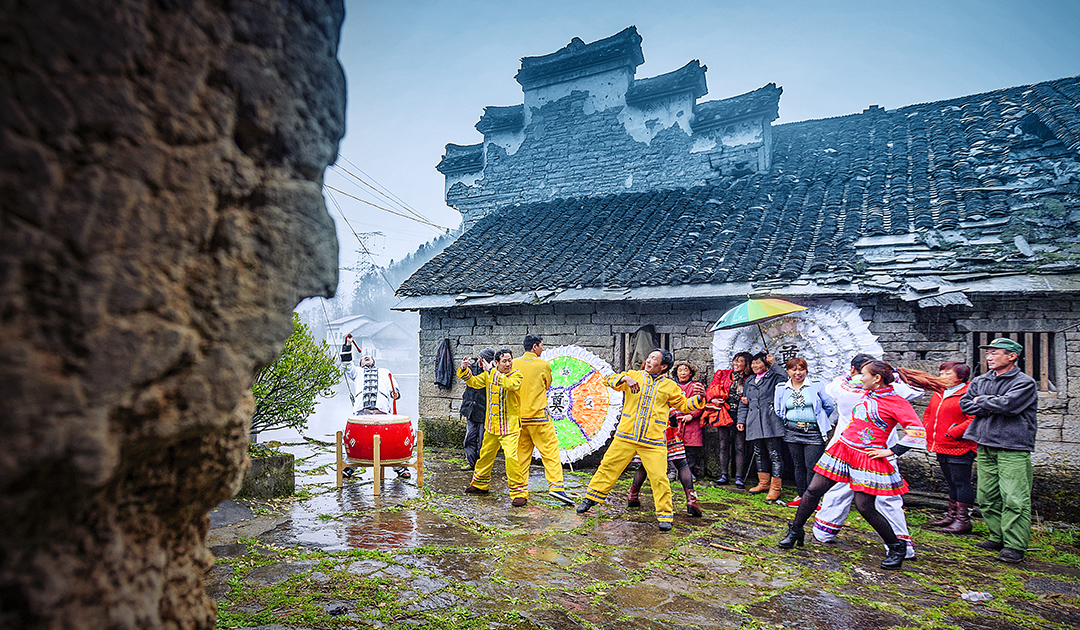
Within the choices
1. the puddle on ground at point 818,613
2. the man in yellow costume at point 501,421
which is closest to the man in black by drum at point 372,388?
the man in yellow costume at point 501,421

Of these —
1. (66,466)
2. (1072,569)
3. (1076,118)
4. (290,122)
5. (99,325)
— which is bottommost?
(1072,569)

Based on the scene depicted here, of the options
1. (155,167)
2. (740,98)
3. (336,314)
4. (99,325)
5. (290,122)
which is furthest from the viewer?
(336,314)

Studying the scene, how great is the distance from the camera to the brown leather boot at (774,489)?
7.26 meters

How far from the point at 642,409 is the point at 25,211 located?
5461mm

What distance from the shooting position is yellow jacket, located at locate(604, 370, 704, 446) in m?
6.12

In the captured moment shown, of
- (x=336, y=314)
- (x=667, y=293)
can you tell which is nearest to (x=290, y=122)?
(x=667, y=293)

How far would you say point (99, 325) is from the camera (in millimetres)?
1351

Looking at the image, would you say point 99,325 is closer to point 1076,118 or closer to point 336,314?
point 1076,118

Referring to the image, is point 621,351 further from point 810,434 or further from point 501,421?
point 810,434

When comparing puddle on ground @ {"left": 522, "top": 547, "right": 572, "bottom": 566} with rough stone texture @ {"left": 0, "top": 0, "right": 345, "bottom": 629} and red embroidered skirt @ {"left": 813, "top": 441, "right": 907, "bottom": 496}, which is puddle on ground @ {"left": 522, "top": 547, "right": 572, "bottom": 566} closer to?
red embroidered skirt @ {"left": 813, "top": 441, "right": 907, "bottom": 496}

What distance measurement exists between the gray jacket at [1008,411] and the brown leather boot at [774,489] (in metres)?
2.27

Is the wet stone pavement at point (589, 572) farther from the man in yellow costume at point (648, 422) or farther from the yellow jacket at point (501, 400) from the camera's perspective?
the yellow jacket at point (501, 400)

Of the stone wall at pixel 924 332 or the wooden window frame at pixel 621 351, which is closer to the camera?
the stone wall at pixel 924 332

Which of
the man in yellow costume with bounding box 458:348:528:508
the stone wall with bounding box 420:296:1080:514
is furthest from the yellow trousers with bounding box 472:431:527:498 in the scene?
the stone wall with bounding box 420:296:1080:514
